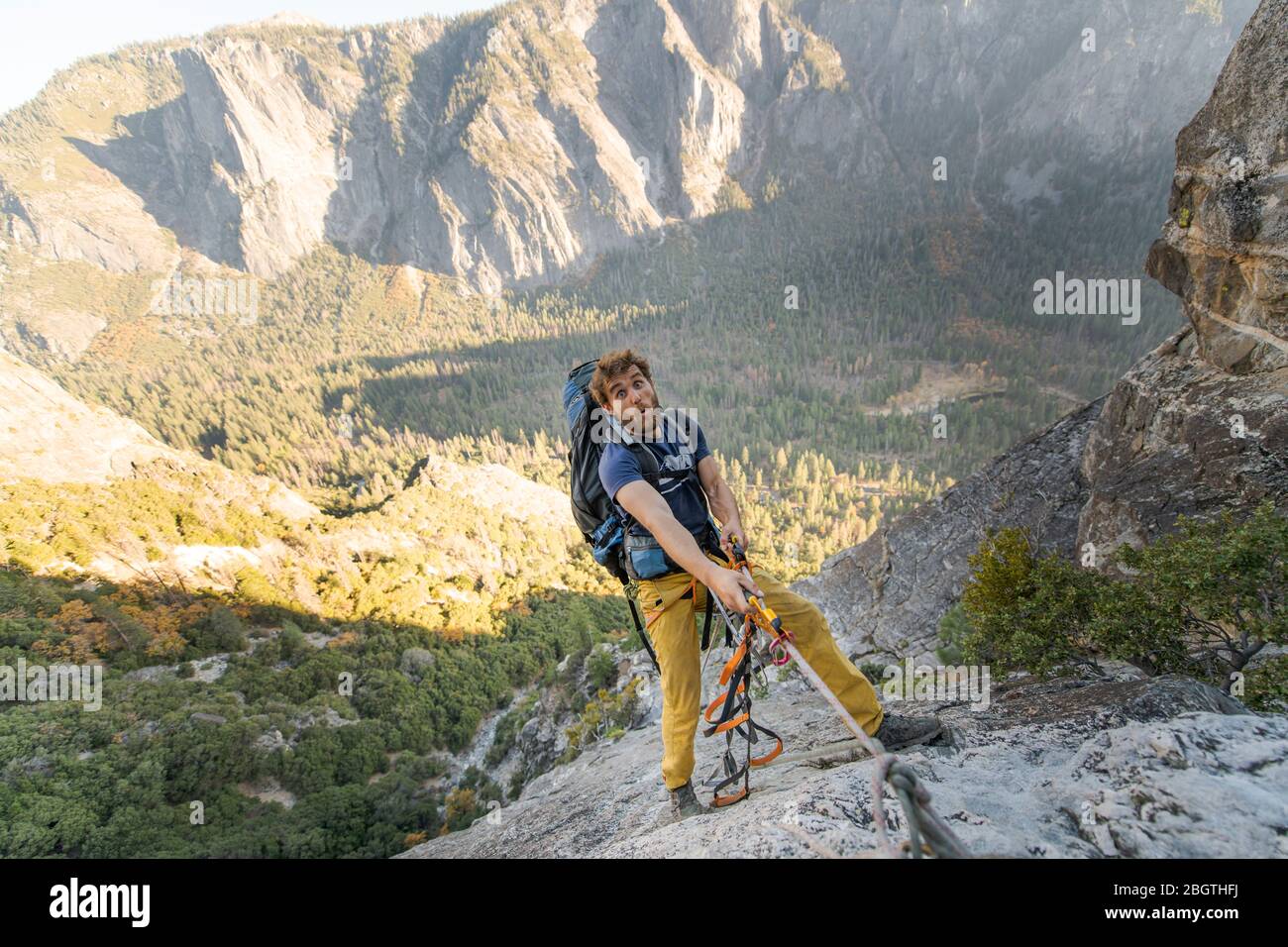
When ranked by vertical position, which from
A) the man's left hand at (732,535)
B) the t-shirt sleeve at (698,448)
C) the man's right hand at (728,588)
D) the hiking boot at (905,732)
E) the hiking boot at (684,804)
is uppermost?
the t-shirt sleeve at (698,448)

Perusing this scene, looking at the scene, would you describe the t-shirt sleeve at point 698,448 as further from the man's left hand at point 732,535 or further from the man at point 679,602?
the man's left hand at point 732,535

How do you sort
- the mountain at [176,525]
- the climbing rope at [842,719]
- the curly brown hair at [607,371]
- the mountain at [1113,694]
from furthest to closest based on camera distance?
the mountain at [176,525], the curly brown hair at [607,371], the mountain at [1113,694], the climbing rope at [842,719]

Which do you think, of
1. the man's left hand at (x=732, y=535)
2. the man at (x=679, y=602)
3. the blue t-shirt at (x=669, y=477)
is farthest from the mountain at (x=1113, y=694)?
the blue t-shirt at (x=669, y=477)

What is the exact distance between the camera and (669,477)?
186 inches

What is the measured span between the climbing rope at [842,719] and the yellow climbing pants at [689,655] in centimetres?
22

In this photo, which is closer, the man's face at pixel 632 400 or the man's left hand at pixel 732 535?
the man's face at pixel 632 400

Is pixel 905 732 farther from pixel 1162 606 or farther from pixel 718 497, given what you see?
pixel 1162 606

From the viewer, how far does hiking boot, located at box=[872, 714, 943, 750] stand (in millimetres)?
5067

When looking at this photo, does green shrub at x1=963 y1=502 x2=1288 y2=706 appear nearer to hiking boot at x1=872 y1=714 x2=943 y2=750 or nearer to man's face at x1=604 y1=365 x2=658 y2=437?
hiking boot at x1=872 y1=714 x2=943 y2=750

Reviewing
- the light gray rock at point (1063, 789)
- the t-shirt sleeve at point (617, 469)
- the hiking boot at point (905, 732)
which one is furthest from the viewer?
the hiking boot at point (905, 732)

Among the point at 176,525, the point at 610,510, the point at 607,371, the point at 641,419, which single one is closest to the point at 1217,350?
the point at 641,419

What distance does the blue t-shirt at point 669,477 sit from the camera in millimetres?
4348

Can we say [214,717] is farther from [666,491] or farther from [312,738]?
[666,491]
